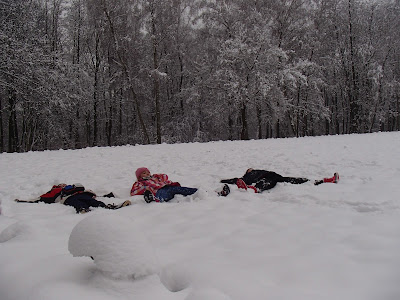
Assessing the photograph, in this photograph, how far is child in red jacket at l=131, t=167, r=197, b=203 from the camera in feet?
12.3

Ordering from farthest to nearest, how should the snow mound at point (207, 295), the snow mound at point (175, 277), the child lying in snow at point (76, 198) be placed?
the child lying in snow at point (76, 198), the snow mound at point (175, 277), the snow mound at point (207, 295)

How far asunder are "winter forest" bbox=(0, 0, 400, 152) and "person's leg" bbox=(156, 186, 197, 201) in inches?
443

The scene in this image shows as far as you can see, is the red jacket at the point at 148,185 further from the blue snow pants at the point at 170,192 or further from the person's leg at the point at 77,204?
the person's leg at the point at 77,204

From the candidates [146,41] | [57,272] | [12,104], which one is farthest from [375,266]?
[146,41]

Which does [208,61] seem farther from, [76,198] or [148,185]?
[76,198]

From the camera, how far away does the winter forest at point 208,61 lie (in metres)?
16.6

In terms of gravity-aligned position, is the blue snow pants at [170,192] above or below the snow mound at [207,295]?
above

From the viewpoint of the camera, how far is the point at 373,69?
19.9 meters

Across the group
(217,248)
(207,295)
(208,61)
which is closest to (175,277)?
(207,295)

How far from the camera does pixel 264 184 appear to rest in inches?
162

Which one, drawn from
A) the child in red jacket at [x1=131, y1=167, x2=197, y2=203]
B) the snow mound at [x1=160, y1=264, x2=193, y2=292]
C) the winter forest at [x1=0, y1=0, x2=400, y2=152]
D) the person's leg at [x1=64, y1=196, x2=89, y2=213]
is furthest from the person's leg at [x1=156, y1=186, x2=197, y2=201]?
the winter forest at [x1=0, y1=0, x2=400, y2=152]

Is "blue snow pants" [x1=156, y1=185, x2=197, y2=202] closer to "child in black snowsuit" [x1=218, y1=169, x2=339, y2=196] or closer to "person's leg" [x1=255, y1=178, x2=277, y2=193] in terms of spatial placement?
"child in black snowsuit" [x1=218, y1=169, x2=339, y2=196]

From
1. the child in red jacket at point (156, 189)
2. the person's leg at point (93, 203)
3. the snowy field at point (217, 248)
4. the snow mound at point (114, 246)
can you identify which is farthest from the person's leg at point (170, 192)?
the snow mound at point (114, 246)

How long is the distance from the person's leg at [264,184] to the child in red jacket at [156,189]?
953 mm
